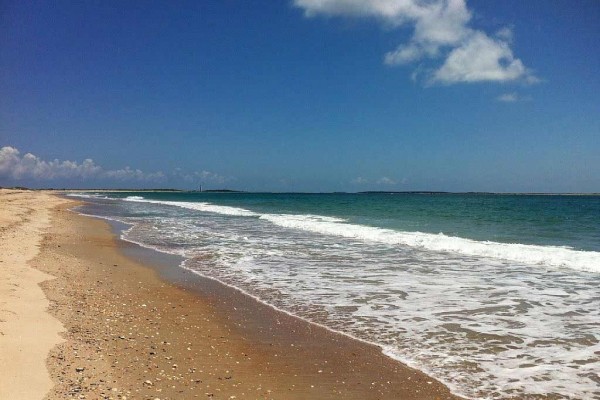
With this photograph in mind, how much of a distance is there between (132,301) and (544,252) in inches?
597

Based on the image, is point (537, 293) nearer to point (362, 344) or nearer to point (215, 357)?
point (362, 344)

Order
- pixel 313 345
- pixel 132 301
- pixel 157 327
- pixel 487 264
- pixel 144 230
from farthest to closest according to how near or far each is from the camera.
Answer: pixel 144 230 < pixel 487 264 < pixel 132 301 < pixel 157 327 < pixel 313 345

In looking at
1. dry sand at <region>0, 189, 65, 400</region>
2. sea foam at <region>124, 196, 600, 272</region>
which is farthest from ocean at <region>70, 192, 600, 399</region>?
dry sand at <region>0, 189, 65, 400</region>

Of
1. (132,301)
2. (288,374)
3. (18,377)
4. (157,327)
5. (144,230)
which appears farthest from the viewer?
(144,230)

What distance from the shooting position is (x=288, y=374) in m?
5.50

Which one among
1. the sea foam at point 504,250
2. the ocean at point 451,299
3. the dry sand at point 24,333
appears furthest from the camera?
the sea foam at point 504,250

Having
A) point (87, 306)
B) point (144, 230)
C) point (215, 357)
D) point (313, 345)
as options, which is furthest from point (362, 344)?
point (144, 230)

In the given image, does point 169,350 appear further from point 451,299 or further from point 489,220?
point 489,220

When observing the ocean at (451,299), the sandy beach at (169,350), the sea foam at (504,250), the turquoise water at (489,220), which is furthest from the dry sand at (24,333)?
the turquoise water at (489,220)

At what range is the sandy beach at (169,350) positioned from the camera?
4.85 meters

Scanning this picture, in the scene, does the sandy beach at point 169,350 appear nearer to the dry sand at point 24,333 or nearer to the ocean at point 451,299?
the dry sand at point 24,333

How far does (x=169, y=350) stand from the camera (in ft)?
19.8

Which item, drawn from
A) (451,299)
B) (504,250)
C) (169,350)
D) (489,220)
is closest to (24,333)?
(169,350)

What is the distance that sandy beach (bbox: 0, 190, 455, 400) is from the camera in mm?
4852
